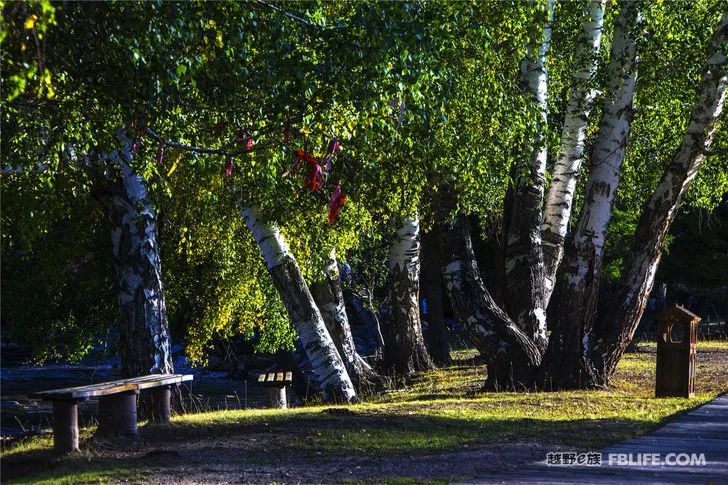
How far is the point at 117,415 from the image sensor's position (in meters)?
10.6

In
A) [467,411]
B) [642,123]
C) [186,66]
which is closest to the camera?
[186,66]

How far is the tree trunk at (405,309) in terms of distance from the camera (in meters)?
21.6

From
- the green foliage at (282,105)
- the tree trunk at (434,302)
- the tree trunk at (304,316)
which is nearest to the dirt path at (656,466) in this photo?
the green foliage at (282,105)

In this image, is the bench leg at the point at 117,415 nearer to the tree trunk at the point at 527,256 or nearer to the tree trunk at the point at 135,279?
the tree trunk at the point at 135,279

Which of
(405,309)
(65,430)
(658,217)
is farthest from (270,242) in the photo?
(65,430)

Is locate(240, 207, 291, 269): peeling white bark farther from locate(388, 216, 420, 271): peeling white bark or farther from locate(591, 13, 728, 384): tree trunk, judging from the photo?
locate(591, 13, 728, 384): tree trunk

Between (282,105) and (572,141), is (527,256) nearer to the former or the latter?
(572,141)

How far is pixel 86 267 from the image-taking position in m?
23.5

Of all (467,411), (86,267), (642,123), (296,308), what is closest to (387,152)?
(467,411)

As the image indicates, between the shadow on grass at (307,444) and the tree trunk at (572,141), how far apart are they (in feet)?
19.3

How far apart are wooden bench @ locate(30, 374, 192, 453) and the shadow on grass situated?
0.63 feet

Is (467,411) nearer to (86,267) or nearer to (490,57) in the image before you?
(490,57)

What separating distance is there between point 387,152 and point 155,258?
3403 mm

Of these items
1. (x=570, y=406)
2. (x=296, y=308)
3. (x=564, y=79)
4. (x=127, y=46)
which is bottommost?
(x=570, y=406)
